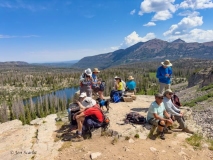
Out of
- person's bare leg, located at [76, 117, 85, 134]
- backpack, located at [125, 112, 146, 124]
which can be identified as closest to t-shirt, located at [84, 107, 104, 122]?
person's bare leg, located at [76, 117, 85, 134]

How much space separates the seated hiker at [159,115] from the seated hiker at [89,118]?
2.40 metres

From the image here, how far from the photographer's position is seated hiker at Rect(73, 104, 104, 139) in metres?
8.41

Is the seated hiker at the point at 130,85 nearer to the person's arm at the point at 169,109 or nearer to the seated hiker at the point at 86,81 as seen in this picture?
the seated hiker at the point at 86,81

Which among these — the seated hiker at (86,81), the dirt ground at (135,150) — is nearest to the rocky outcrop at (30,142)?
the dirt ground at (135,150)

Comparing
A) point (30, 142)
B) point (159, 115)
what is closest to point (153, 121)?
point (159, 115)

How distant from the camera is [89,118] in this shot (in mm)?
8602

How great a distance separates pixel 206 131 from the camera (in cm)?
990

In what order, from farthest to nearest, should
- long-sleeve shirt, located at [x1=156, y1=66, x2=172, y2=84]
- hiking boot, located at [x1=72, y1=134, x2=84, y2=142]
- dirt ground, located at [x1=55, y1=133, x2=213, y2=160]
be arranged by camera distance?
long-sleeve shirt, located at [x1=156, y1=66, x2=172, y2=84]
hiking boot, located at [x1=72, y1=134, x2=84, y2=142]
dirt ground, located at [x1=55, y1=133, x2=213, y2=160]

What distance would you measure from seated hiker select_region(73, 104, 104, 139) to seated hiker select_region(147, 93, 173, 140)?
2.40m

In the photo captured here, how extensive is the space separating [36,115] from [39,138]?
6089 cm

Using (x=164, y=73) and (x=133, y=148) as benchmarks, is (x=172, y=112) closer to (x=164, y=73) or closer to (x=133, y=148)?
→ (x=133, y=148)

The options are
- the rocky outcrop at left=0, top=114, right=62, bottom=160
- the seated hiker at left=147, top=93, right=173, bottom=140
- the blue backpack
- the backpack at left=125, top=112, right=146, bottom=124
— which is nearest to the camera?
the rocky outcrop at left=0, top=114, right=62, bottom=160

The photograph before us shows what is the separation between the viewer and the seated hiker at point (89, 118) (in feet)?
27.6

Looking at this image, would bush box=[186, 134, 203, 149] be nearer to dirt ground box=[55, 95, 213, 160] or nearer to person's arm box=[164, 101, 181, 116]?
dirt ground box=[55, 95, 213, 160]
